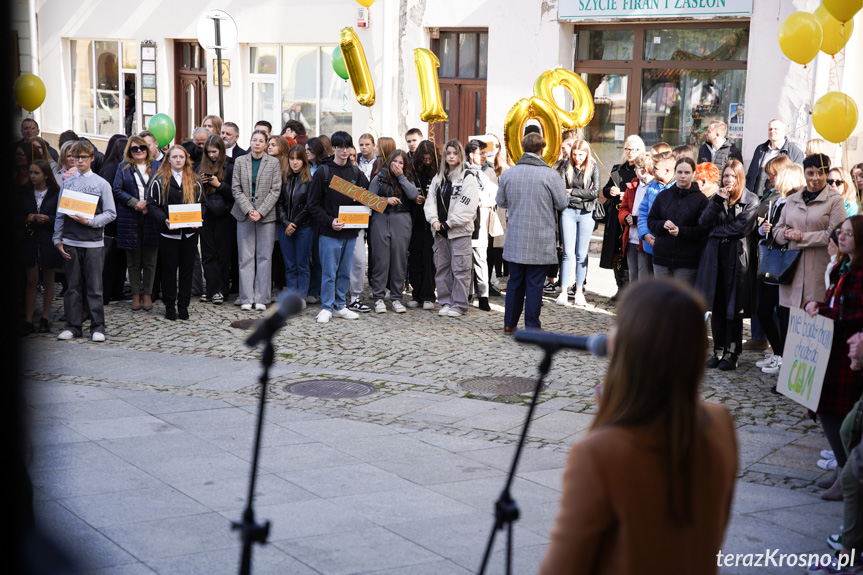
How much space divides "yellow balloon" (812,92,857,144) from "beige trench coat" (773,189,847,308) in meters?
1.08

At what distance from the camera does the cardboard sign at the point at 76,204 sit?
9.67 meters

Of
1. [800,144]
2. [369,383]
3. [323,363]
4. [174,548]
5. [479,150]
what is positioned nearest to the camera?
[174,548]

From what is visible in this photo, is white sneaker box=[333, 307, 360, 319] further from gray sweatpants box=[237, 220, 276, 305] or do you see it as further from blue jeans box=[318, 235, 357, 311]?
gray sweatpants box=[237, 220, 276, 305]

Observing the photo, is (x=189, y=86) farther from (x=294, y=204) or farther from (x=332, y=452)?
(x=332, y=452)

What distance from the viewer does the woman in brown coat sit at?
2.32 metres

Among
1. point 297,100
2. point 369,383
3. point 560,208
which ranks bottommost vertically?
point 369,383

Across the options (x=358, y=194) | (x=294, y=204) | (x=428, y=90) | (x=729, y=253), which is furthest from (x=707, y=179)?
(x=294, y=204)

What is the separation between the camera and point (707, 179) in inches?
372

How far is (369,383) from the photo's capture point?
8633 millimetres

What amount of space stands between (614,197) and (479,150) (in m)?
1.91

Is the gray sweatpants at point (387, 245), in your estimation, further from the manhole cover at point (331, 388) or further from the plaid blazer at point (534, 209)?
the manhole cover at point (331, 388)

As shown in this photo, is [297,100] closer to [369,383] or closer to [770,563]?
[369,383]

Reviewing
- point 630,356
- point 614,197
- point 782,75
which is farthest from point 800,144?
point 630,356

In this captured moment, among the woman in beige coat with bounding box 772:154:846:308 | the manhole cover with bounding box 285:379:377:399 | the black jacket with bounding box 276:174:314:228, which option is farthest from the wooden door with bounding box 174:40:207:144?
the woman in beige coat with bounding box 772:154:846:308
